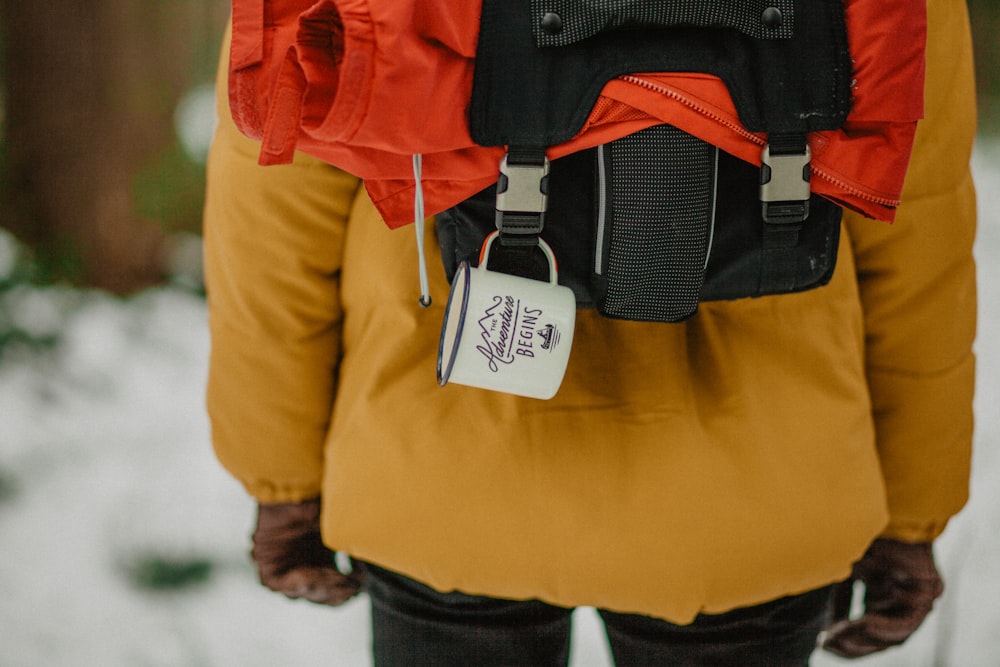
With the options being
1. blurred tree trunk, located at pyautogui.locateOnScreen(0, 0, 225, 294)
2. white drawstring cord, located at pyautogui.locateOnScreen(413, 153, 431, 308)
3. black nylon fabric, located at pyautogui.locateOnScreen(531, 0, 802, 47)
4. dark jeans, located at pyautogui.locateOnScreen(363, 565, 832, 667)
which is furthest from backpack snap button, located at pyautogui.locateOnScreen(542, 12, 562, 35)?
blurred tree trunk, located at pyautogui.locateOnScreen(0, 0, 225, 294)

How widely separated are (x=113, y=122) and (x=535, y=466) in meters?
→ 1.80

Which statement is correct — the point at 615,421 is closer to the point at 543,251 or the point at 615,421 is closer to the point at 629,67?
the point at 543,251

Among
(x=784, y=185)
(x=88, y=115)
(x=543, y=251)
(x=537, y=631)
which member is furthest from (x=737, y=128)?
(x=88, y=115)

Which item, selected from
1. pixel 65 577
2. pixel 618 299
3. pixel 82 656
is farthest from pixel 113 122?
pixel 618 299

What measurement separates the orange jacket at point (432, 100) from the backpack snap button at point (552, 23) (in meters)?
0.05

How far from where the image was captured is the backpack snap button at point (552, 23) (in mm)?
533

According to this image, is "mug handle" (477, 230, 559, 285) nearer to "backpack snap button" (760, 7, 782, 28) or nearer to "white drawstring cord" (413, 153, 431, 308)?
"white drawstring cord" (413, 153, 431, 308)

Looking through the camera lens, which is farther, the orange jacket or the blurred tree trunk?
the blurred tree trunk

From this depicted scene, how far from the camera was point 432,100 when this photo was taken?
0.53 meters

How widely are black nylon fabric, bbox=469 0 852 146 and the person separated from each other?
0.56 ft

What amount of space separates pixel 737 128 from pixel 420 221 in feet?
0.76

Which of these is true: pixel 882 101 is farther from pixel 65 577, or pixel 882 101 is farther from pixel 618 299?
pixel 65 577

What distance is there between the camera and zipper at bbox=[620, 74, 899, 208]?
0.54 meters

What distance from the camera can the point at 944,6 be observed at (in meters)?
A: 0.67
